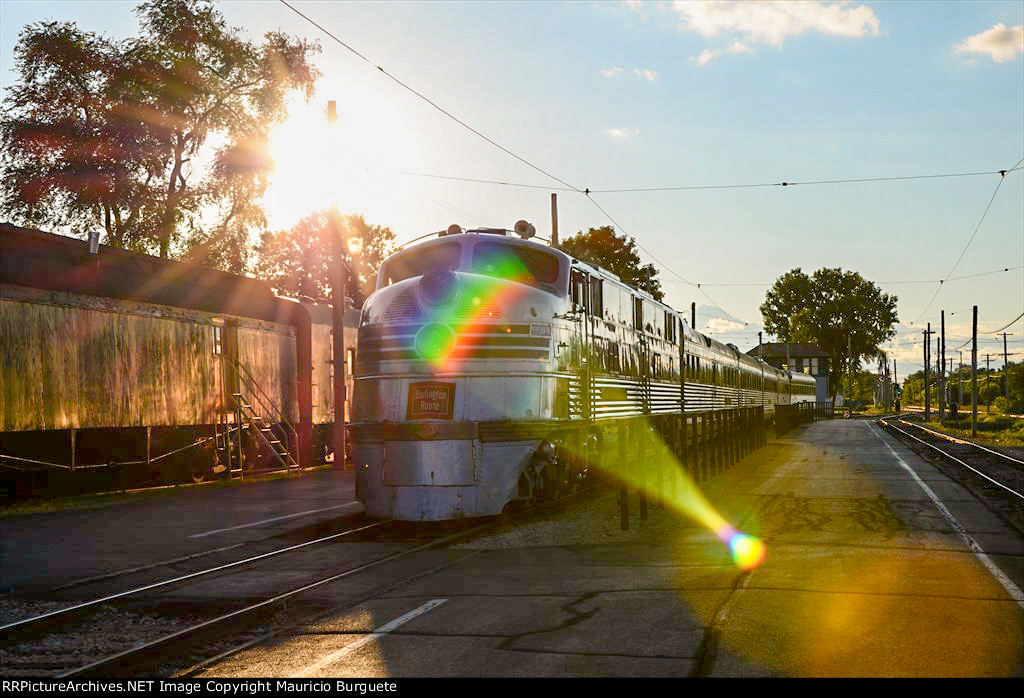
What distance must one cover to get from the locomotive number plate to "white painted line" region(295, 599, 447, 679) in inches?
175

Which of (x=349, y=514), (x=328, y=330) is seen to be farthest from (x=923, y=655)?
(x=328, y=330)

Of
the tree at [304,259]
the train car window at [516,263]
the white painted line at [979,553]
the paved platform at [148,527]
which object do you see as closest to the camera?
the white painted line at [979,553]

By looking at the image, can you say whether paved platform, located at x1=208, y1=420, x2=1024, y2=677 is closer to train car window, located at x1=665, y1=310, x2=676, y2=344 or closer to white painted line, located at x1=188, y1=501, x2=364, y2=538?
white painted line, located at x1=188, y1=501, x2=364, y2=538

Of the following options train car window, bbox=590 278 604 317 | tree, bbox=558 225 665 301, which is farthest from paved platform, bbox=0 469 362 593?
tree, bbox=558 225 665 301

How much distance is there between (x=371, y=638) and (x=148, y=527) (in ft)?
27.7

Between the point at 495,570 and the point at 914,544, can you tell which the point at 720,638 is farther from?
the point at 914,544

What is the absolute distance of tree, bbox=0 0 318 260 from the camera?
1449 inches

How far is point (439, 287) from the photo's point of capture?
13.3m

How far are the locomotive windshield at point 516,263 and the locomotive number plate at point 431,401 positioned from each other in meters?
2.10

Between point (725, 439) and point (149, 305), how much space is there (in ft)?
48.0

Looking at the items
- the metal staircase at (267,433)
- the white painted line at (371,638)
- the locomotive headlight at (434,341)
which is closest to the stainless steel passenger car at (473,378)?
the locomotive headlight at (434,341)

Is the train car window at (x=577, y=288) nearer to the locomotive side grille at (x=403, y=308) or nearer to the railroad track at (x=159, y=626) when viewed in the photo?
the locomotive side grille at (x=403, y=308)

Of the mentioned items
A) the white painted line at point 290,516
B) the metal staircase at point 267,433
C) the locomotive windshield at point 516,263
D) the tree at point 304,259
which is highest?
the tree at point 304,259

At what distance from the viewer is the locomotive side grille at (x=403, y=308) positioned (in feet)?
44.1
